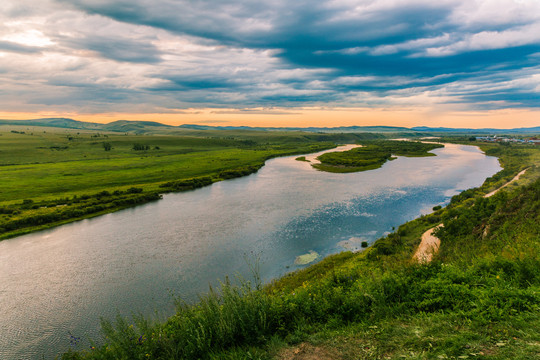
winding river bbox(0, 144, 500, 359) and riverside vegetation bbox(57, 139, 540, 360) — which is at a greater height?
riverside vegetation bbox(57, 139, 540, 360)

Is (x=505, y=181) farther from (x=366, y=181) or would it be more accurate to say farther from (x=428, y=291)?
(x=428, y=291)

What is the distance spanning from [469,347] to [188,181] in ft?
197

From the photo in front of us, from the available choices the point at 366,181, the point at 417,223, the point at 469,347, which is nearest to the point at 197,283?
the point at 469,347

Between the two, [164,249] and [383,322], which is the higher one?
[383,322]

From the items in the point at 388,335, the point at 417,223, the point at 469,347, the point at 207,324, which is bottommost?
the point at 417,223

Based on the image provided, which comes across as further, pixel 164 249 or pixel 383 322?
pixel 164 249

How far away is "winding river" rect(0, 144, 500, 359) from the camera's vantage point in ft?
58.4

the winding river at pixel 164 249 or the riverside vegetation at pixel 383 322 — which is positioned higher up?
the riverside vegetation at pixel 383 322

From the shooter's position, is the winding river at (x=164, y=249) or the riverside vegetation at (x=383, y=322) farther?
the winding river at (x=164, y=249)

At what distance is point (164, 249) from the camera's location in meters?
27.7

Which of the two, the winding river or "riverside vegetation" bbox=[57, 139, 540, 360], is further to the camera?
the winding river

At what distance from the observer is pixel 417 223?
2956 cm

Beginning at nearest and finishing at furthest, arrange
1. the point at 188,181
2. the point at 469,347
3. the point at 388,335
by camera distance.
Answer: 1. the point at 469,347
2. the point at 388,335
3. the point at 188,181

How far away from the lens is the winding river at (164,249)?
17797 millimetres
